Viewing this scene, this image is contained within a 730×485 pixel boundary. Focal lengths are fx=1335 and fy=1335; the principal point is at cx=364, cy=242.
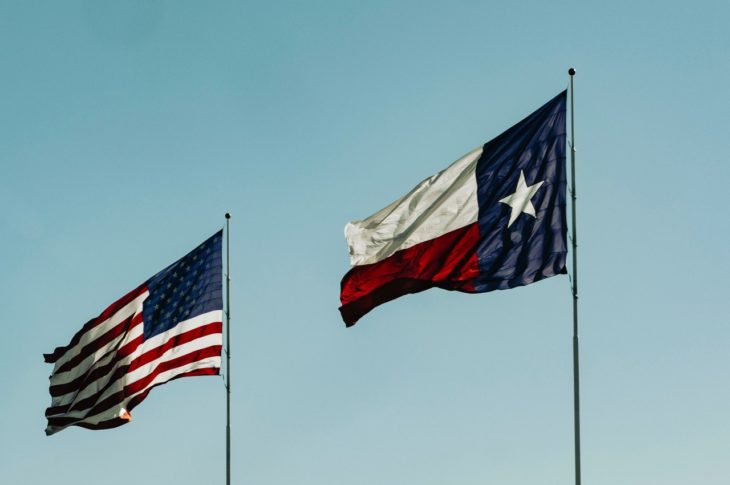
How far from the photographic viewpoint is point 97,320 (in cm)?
3712

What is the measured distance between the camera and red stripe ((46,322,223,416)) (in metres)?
35.3

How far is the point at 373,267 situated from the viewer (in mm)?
31344

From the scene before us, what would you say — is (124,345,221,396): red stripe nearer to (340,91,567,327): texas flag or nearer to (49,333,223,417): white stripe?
(49,333,223,417): white stripe

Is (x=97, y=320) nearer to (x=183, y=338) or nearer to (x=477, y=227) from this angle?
(x=183, y=338)

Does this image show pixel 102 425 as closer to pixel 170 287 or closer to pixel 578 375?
pixel 170 287

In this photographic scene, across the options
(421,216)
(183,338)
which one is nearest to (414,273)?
(421,216)

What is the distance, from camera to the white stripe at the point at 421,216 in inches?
1204

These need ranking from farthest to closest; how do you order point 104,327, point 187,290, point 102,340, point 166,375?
point 104,327, point 102,340, point 187,290, point 166,375

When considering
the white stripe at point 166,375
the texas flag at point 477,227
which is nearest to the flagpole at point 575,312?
the texas flag at point 477,227

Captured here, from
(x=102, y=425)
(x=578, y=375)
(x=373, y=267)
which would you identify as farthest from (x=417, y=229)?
(x=102, y=425)

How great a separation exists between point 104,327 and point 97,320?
0.44m

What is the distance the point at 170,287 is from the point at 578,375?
1327 centimetres

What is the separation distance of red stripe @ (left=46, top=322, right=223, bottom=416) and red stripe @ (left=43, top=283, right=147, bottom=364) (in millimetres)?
968

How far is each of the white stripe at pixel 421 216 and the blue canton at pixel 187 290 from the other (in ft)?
17.7
